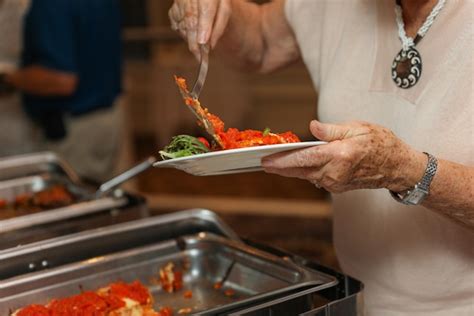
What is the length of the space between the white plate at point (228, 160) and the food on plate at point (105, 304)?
33 centimetres

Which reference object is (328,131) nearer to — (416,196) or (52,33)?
(416,196)

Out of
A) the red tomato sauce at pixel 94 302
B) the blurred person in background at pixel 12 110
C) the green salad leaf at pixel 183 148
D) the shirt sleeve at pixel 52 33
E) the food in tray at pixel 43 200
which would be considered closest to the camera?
the green salad leaf at pixel 183 148

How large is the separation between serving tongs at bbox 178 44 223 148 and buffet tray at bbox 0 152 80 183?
0.99 meters

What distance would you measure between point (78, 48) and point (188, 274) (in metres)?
1.91

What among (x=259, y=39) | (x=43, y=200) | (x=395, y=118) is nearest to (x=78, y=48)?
(x=43, y=200)

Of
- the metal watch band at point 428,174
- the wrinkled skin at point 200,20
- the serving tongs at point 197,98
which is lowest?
the metal watch band at point 428,174

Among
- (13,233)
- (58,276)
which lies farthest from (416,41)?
(13,233)

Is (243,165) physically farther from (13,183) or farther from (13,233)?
(13,183)

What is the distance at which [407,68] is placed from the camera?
5.22ft

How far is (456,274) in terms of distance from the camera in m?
1.56

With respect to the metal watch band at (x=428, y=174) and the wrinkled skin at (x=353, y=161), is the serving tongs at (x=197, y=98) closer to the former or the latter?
the wrinkled skin at (x=353, y=161)

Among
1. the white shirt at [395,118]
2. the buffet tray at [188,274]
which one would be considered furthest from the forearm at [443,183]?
the buffet tray at [188,274]

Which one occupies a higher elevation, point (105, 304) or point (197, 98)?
point (197, 98)

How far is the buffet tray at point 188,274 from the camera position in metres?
1.48
